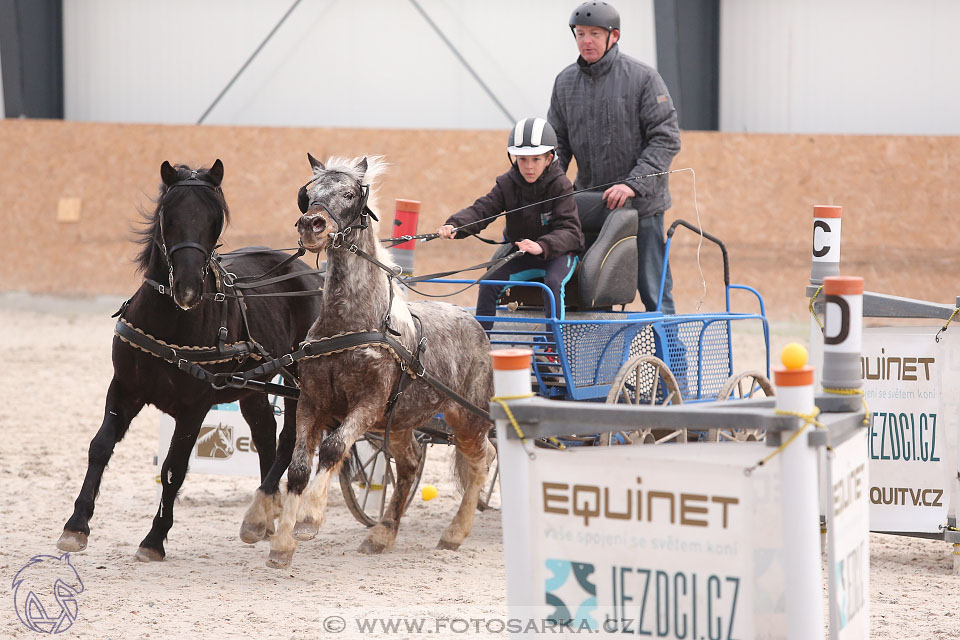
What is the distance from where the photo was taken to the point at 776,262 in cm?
1232

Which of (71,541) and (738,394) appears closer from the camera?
(71,541)

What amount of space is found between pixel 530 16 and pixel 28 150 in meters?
6.20

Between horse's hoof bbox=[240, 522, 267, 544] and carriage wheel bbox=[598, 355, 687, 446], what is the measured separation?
5.25 feet

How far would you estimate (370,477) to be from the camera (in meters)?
5.83

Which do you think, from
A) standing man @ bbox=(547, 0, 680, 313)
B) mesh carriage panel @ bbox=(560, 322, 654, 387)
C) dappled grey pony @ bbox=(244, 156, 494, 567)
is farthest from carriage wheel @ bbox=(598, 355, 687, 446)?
dappled grey pony @ bbox=(244, 156, 494, 567)

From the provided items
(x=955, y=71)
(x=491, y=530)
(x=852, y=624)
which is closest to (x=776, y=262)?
(x=955, y=71)

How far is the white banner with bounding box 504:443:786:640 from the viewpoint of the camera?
7.88 feet

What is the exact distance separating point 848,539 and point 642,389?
2563mm

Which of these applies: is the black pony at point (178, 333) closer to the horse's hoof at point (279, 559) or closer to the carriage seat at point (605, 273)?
the horse's hoof at point (279, 559)

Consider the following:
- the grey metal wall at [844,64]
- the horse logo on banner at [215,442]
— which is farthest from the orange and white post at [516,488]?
the grey metal wall at [844,64]

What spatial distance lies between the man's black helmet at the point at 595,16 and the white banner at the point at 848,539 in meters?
3.28

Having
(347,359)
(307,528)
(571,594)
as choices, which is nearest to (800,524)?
(571,594)

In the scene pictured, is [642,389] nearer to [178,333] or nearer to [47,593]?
[178,333]

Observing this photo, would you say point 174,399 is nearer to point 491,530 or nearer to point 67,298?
point 491,530
